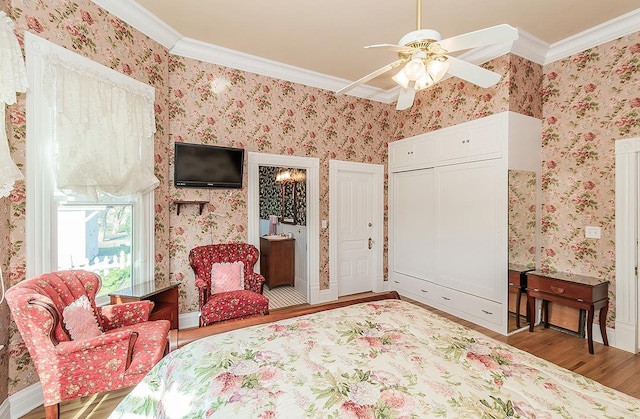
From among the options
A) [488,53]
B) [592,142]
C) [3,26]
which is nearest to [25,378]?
[3,26]

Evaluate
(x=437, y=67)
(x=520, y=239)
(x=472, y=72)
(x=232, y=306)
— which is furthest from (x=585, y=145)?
(x=232, y=306)

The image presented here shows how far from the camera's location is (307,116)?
13.9 feet

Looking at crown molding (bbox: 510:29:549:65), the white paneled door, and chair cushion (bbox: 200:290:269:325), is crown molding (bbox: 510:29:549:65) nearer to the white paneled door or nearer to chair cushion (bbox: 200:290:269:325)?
the white paneled door

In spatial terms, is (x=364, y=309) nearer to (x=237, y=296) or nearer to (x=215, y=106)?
(x=237, y=296)

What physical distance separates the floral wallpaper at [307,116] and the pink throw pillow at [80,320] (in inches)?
44.3

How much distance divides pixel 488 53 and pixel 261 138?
9.32 feet

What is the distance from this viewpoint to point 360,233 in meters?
4.74

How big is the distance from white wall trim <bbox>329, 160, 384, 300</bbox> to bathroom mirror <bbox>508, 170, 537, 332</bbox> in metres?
1.91

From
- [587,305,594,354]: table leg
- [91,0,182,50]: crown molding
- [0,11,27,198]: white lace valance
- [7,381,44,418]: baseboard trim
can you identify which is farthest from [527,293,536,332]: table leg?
[91,0,182,50]: crown molding

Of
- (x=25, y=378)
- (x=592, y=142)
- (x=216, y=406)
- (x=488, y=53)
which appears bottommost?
(x=25, y=378)

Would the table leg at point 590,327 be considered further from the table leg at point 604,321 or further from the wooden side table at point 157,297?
the wooden side table at point 157,297

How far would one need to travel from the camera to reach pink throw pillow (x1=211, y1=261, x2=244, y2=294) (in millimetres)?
3232

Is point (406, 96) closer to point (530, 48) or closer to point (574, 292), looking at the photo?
point (530, 48)

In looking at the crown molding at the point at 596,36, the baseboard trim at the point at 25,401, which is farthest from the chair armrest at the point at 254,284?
the crown molding at the point at 596,36
